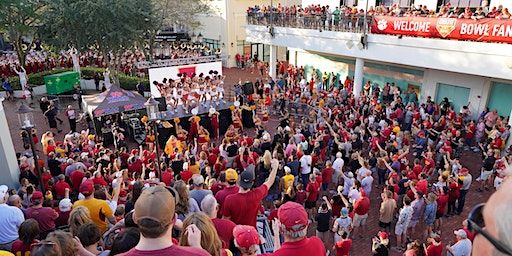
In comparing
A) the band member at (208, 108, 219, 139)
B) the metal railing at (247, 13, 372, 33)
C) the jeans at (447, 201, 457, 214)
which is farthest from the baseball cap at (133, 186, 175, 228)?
the metal railing at (247, 13, 372, 33)

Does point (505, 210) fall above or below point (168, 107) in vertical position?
above

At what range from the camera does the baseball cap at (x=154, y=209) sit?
8.11 feet

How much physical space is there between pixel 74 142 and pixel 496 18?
590 inches

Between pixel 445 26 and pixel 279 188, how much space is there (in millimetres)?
10036

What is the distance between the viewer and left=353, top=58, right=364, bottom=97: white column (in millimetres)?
19656

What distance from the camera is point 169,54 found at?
107 feet

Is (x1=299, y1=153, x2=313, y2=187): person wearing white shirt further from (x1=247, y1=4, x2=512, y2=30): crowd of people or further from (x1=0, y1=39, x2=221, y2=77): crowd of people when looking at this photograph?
(x1=0, y1=39, x2=221, y2=77): crowd of people

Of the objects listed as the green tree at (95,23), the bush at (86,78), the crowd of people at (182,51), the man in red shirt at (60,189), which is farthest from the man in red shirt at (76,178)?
the crowd of people at (182,51)

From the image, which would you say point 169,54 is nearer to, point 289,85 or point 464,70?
point 289,85

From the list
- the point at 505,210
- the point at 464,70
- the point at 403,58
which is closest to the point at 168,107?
the point at 403,58

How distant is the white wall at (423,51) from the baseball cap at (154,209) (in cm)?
1481

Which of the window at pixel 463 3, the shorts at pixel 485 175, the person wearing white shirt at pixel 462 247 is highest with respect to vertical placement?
the window at pixel 463 3

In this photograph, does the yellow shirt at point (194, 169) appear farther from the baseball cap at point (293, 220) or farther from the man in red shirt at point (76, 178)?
the baseball cap at point (293, 220)

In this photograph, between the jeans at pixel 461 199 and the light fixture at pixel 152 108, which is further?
the jeans at pixel 461 199
